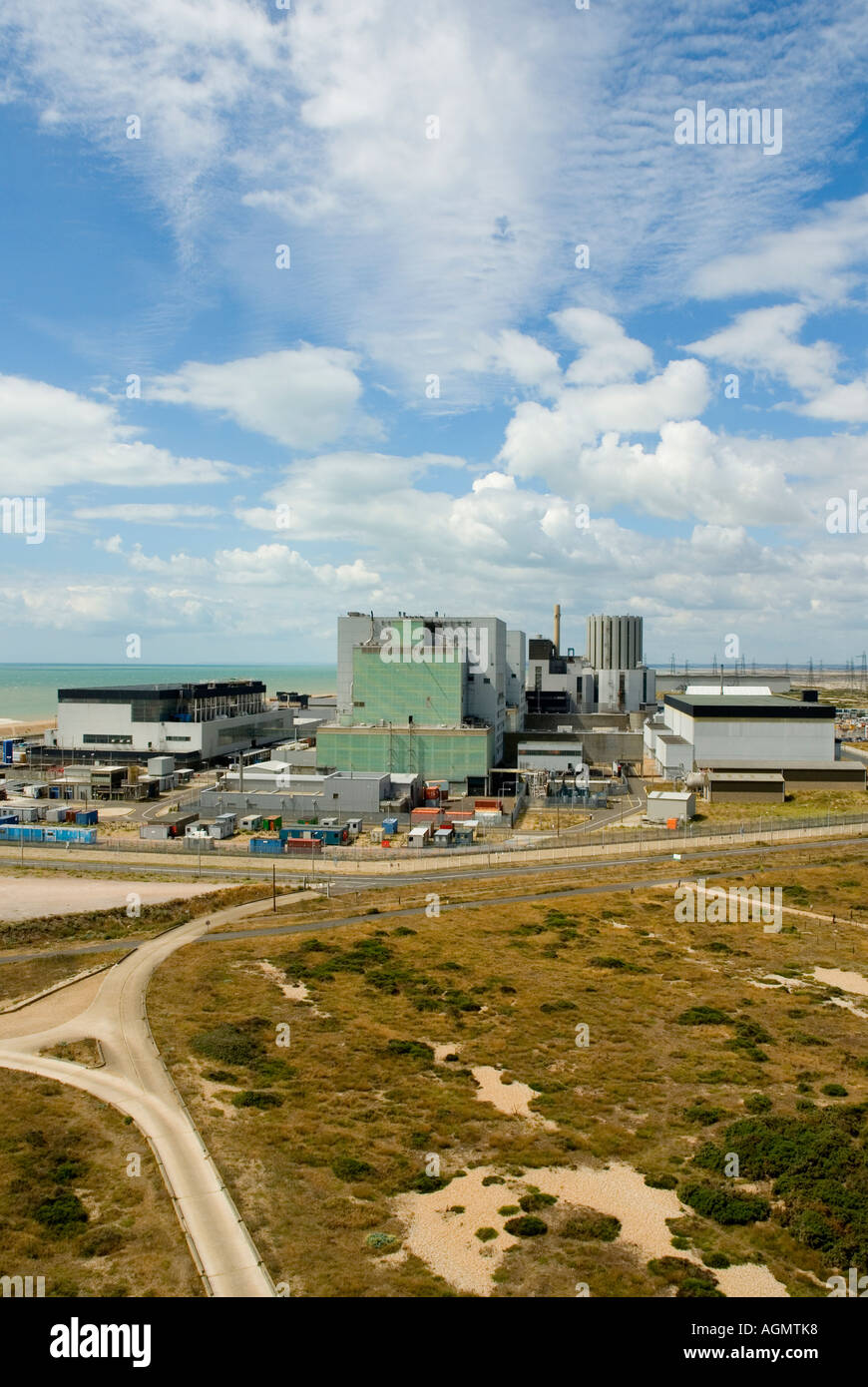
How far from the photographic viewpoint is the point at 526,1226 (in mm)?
23734

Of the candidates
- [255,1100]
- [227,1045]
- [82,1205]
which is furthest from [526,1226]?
[227,1045]

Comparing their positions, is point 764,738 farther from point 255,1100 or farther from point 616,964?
point 255,1100

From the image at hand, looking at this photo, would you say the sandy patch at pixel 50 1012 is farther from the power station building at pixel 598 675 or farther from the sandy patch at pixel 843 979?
the power station building at pixel 598 675

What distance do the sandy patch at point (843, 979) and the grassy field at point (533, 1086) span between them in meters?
0.95

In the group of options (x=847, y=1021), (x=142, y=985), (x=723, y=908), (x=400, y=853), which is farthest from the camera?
(x=400, y=853)

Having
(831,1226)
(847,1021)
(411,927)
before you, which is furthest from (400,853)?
(831,1226)

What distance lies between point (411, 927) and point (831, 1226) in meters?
35.3

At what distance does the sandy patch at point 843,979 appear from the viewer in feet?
147

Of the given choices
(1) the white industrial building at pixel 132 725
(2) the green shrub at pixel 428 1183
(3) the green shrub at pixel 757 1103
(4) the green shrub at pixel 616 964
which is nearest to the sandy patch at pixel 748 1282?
(2) the green shrub at pixel 428 1183

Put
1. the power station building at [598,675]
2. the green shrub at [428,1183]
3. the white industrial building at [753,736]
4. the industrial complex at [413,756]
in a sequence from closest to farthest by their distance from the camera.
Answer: the green shrub at [428,1183]
the industrial complex at [413,756]
the white industrial building at [753,736]
the power station building at [598,675]

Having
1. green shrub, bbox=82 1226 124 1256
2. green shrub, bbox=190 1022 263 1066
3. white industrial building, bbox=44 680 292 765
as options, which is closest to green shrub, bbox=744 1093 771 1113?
green shrub, bbox=190 1022 263 1066

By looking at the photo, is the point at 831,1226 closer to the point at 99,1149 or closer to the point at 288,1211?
the point at 288,1211
